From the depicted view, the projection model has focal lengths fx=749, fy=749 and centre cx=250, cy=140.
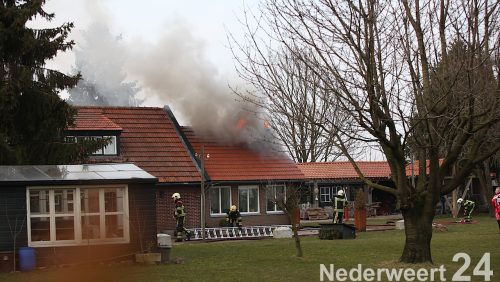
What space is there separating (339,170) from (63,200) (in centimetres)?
3599

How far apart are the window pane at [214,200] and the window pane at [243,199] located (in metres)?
1.28

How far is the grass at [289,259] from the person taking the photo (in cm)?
1627

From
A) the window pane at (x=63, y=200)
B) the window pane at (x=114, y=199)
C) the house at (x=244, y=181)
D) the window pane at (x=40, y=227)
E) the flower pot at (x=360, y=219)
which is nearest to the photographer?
the window pane at (x=40, y=227)

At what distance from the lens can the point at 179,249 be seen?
82.4 feet

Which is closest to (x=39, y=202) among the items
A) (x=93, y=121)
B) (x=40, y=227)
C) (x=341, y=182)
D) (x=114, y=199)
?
(x=40, y=227)

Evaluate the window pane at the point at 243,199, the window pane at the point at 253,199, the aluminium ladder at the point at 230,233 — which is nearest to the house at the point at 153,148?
the window pane at the point at 243,199

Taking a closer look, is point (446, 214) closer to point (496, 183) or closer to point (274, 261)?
point (496, 183)

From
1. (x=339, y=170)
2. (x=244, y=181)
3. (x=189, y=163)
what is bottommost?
(x=244, y=181)

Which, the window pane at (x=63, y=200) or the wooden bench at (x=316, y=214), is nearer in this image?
the window pane at (x=63, y=200)

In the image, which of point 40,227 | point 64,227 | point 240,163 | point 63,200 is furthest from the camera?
point 240,163

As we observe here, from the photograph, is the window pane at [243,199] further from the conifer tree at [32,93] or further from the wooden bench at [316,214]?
the conifer tree at [32,93]

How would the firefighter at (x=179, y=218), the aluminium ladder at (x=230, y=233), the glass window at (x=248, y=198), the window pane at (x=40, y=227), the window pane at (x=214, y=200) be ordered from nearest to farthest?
the window pane at (x=40, y=227)
the firefighter at (x=179, y=218)
the aluminium ladder at (x=230, y=233)
the window pane at (x=214, y=200)
the glass window at (x=248, y=198)

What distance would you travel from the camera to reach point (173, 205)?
36.3 m

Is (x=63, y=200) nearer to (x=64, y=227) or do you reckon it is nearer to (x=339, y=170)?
(x=64, y=227)
